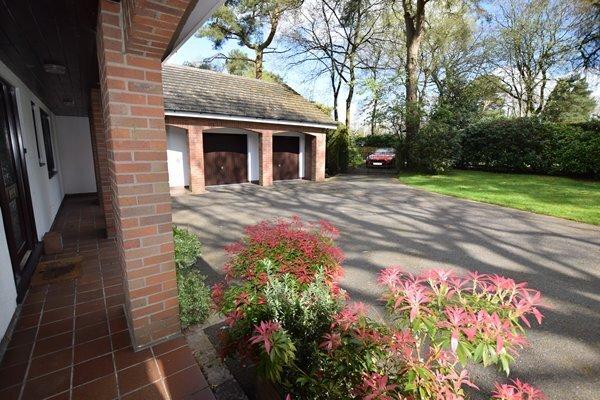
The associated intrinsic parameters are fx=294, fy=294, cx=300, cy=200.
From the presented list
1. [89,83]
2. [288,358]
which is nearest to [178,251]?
[288,358]

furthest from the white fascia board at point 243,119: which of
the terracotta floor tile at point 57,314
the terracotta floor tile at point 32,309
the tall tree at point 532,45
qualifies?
the tall tree at point 532,45

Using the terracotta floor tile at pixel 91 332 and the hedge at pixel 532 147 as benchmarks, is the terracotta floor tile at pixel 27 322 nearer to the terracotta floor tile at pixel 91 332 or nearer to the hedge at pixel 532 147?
the terracotta floor tile at pixel 91 332

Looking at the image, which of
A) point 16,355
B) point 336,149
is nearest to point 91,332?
point 16,355

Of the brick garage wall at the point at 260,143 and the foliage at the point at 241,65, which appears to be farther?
the foliage at the point at 241,65

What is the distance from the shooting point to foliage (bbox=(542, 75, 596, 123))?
21461mm

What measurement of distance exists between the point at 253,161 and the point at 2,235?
11159 millimetres

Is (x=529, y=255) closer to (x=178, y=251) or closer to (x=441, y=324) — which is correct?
(x=441, y=324)

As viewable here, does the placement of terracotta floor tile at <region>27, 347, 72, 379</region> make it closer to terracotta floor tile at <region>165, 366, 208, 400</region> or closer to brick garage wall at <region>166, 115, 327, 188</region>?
terracotta floor tile at <region>165, 366, 208, 400</region>

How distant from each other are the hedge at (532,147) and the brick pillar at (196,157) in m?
13.5

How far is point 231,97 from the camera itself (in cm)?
1260

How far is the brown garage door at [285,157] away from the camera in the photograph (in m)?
14.5

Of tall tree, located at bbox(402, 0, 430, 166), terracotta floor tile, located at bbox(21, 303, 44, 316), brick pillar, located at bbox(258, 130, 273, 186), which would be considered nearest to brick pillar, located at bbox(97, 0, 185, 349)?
terracotta floor tile, located at bbox(21, 303, 44, 316)

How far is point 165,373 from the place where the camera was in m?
2.21

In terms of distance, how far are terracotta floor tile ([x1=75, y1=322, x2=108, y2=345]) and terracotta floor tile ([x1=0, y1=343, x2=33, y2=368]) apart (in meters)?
0.33
